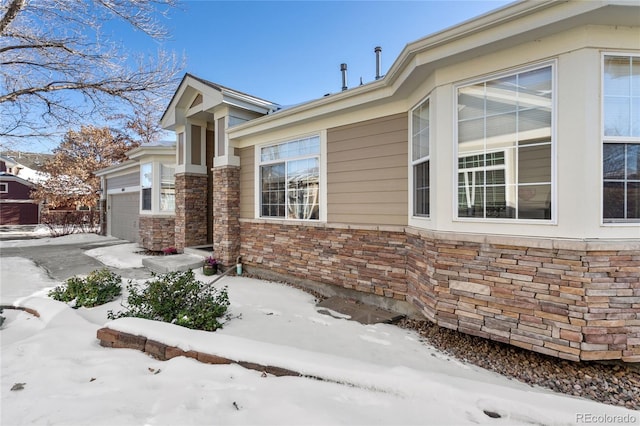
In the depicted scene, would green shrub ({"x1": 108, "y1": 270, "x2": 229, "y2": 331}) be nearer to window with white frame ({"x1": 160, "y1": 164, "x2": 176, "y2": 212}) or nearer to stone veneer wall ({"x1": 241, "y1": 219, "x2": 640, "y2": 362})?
stone veneer wall ({"x1": 241, "y1": 219, "x2": 640, "y2": 362})

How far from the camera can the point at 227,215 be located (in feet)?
24.7

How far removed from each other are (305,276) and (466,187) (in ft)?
12.1

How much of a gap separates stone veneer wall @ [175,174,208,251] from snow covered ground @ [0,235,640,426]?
17.8 feet

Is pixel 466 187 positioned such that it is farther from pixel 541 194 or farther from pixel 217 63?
pixel 217 63

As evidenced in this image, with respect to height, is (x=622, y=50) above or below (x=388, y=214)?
above

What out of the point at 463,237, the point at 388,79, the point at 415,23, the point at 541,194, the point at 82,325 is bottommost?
the point at 82,325

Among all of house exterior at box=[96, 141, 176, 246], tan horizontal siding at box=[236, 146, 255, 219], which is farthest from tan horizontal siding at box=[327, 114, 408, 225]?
house exterior at box=[96, 141, 176, 246]

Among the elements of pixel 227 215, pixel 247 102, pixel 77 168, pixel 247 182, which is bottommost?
pixel 227 215

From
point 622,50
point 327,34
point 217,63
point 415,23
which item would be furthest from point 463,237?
point 217,63

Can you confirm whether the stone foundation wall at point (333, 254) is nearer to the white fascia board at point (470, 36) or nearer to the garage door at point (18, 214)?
the white fascia board at point (470, 36)

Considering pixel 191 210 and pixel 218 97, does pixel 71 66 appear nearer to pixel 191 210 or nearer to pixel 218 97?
pixel 218 97

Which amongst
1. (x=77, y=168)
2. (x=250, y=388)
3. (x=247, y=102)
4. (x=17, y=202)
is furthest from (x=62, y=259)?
(x=17, y=202)

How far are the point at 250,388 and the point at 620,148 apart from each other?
4244mm

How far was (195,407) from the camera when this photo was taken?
206 cm
